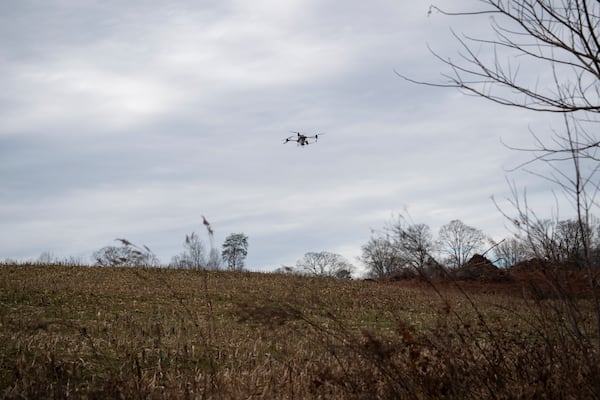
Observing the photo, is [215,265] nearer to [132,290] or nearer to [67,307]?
[67,307]

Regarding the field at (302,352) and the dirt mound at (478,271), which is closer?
the field at (302,352)

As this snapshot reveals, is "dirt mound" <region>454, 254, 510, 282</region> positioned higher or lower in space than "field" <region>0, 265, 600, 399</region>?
higher

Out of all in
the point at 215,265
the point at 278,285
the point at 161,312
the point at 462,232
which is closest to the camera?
the point at 215,265

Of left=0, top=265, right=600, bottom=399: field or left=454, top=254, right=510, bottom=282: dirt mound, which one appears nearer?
left=0, top=265, right=600, bottom=399: field

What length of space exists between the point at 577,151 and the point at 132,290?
2207cm

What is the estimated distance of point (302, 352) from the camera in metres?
8.38

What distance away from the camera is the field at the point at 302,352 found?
446 cm

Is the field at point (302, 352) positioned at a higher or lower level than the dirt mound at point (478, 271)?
lower

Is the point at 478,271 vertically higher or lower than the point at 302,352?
higher

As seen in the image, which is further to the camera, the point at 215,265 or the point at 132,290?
the point at 132,290

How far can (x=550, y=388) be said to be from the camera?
445 centimetres

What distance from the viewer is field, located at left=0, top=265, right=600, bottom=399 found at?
446cm

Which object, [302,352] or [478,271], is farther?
[302,352]

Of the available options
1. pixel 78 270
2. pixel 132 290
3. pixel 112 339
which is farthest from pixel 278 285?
pixel 112 339
